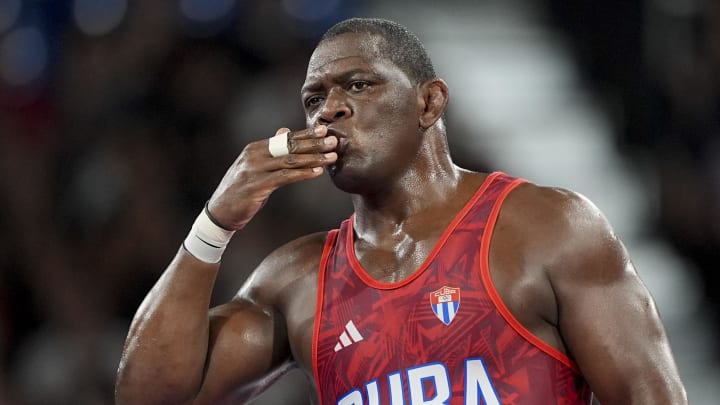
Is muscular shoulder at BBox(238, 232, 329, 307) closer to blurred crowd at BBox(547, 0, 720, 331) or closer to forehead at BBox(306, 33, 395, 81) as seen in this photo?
forehead at BBox(306, 33, 395, 81)

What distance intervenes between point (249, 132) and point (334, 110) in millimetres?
2177

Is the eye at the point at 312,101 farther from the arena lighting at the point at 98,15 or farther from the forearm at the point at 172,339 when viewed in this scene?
the arena lighting at the point at 98,15

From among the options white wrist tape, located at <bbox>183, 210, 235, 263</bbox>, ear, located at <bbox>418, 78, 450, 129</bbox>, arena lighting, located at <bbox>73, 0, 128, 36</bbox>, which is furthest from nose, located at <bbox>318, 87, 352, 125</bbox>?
arena lighting, located at <bbox>73, 0, 128, 36</bbox>

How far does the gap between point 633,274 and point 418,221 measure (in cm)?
59

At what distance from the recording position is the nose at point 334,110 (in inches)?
97.5

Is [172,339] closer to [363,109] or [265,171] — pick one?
[265,171]

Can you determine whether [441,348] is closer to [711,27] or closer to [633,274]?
[633,274]

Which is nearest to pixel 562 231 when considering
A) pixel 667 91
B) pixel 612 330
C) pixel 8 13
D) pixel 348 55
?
pixel 612 330

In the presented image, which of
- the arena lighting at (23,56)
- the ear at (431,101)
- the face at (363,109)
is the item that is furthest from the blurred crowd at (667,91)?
the arena lighting at (23,56)

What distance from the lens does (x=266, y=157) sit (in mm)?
2369

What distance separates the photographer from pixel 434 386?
231cm

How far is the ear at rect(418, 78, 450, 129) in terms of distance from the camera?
2619 mm

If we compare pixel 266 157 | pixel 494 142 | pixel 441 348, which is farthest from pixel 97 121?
pixel 441 348

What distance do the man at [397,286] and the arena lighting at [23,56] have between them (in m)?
2.54
